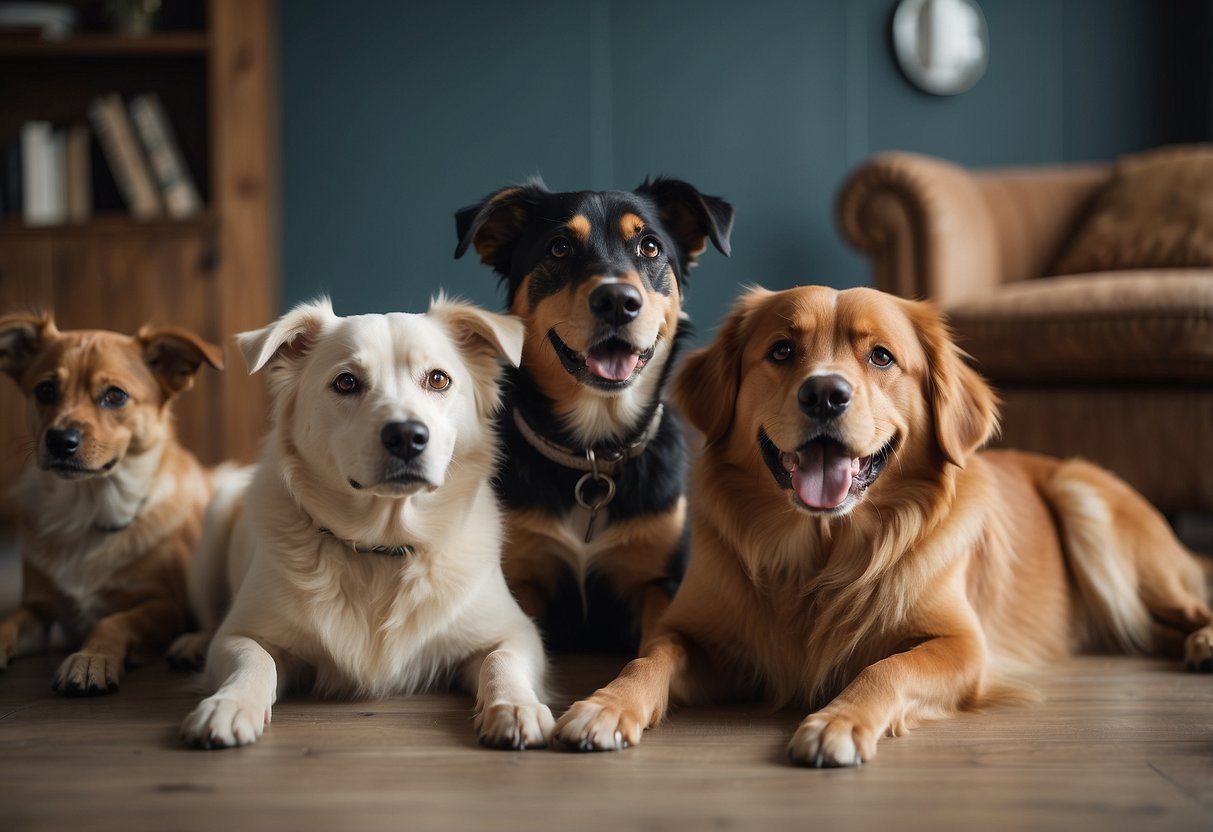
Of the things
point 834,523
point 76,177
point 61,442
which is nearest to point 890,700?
point 834,523

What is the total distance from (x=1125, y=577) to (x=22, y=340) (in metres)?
2.45

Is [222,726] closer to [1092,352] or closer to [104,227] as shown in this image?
[1092,352]

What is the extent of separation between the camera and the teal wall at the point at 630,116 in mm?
5191

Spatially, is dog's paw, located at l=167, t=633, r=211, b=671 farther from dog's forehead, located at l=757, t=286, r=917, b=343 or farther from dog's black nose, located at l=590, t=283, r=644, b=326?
dog's forehead, located at l=757, t=286, r=917, b=343

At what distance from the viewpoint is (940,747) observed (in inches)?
60.2

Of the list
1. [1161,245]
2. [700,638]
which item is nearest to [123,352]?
[700,638]

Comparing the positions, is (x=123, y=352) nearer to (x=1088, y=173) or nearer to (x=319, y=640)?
(x=319, y=640)

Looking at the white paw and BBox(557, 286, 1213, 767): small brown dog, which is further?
BBox(557, 286, 1213, 767): small brown dog

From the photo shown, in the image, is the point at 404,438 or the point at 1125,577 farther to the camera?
the point at 1125,577

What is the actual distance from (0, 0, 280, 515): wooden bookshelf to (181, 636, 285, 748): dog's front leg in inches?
110

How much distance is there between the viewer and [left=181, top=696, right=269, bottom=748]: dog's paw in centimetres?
148

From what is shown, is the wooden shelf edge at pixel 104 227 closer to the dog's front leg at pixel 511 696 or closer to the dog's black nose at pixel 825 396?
the dog's front leg at pixel 511 696

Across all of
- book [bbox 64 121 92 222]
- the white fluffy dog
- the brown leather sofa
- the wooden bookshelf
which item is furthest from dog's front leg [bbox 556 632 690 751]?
book [bbox 64 121 92 222]

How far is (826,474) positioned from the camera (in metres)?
1.69
